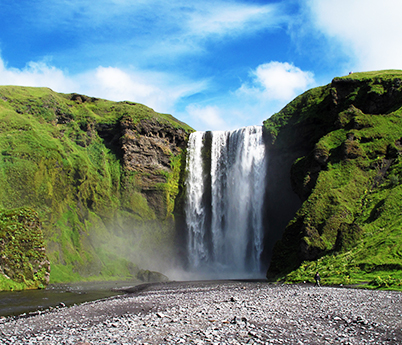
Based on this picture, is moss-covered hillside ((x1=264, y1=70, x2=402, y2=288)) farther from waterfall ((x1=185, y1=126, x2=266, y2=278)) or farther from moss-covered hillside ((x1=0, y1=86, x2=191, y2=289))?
moss-covered hillside ((x1=0, y1=86, x2=191, y2=289))

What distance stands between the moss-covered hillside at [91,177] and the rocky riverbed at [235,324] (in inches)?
757

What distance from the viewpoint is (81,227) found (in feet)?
143

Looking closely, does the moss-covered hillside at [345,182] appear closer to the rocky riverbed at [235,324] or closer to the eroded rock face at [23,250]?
the rocky riverbed at [235,324]

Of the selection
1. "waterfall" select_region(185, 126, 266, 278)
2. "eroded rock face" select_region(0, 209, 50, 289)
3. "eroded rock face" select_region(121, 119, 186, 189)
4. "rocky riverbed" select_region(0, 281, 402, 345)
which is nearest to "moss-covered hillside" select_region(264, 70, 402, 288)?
"waterfall" select_region(185, 126, 266, 278)

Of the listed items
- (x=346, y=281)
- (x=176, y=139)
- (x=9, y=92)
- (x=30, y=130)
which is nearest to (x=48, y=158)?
(x=30, y=130)

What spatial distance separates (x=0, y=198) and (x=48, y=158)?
27.9 feet

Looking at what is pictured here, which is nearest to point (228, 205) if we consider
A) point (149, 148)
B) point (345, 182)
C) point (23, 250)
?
point (149, 148)

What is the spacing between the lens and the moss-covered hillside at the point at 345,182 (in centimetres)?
2316

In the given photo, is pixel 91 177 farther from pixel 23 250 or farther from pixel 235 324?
pixel 235 324

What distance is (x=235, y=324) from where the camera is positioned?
984 centimetres

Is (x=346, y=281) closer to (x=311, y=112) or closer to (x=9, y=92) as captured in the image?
(x=311, y=112)

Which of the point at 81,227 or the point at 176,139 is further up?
the point at 176,139

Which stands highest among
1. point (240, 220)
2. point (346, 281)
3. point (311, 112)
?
point (311, 112)

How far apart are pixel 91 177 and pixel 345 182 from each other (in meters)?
37.4
